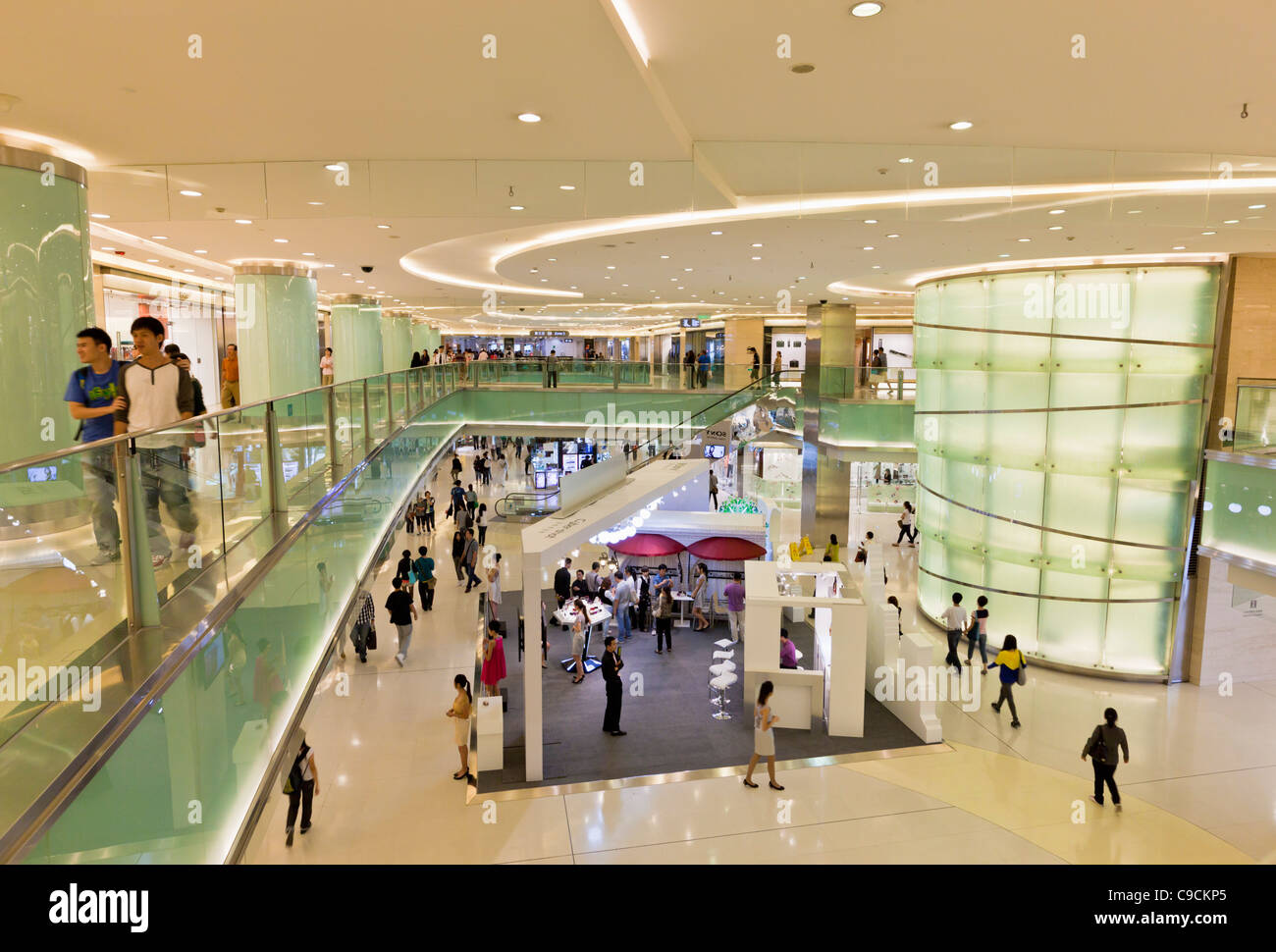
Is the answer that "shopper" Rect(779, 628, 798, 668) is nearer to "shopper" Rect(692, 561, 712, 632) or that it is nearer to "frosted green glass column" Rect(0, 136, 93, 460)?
"shopper" Rect(692, 561, 712, 632)

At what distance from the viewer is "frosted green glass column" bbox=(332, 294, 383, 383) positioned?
71.5 feet

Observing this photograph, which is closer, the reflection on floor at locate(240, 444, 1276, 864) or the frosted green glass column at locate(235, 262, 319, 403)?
the reflection on floor at locate(240, 444, 1276, 864)

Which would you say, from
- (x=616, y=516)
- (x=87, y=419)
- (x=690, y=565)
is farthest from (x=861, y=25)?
Result: (x=690, y=565)

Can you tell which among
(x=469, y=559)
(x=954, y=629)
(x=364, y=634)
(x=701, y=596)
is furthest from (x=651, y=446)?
(x=954, y=629)

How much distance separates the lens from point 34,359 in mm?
5898

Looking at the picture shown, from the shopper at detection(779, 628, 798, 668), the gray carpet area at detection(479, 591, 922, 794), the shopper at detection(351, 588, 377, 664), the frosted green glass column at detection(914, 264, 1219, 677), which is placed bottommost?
the gray carpet area at detection(479, 591, 922, 794)

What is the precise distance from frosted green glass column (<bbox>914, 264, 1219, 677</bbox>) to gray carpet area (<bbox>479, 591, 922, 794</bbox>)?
437cm

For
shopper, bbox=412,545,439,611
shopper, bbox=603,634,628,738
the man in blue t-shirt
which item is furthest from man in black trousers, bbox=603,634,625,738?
the man in blue t-shirt

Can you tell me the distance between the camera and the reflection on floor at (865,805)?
795cm

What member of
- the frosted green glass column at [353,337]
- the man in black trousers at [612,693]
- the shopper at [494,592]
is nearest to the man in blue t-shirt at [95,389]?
the man in black trousers at [612,693]

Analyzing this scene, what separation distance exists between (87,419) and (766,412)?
19056mm

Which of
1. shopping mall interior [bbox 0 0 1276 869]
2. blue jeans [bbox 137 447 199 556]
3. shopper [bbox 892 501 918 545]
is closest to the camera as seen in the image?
blue jeans [bbox 137 447 199 556]

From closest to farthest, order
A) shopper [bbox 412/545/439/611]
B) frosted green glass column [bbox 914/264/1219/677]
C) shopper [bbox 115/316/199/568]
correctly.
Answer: shopper [bbox 115/316/199/568]
frosted green glass column [bbox 914/264/1219/677]
shopper [bbox 412/545/439/611]

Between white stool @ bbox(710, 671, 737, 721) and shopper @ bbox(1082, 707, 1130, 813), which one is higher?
shopper @ bbox(1082, 707, 1130, 813)
